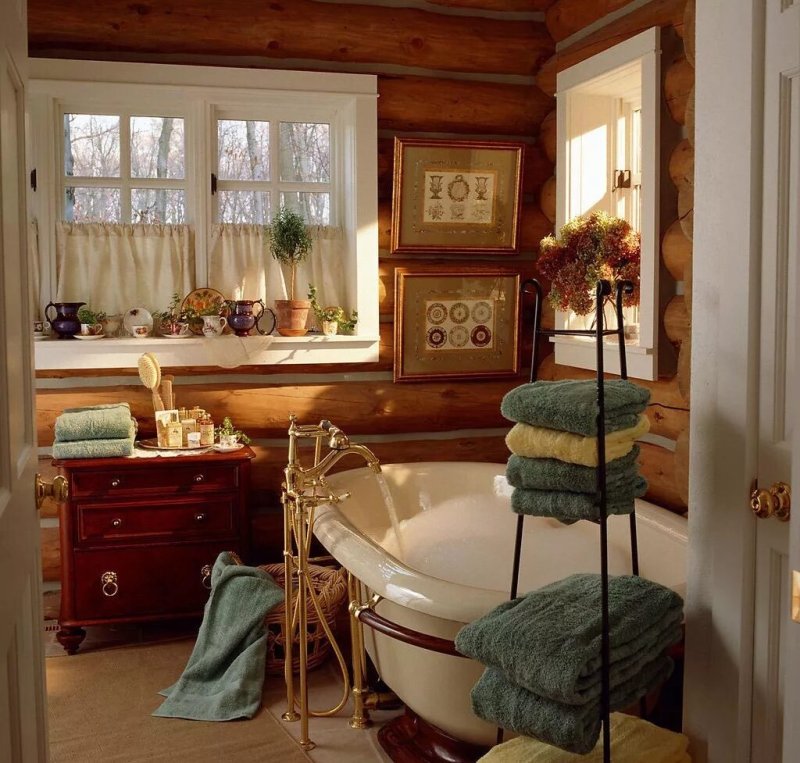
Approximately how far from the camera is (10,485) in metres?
1.58

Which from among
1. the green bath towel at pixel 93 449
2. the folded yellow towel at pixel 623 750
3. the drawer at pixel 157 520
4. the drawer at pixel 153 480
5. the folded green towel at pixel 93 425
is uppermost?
the folded green towel at pixel 93 425

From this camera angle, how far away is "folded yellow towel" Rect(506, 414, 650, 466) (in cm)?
208

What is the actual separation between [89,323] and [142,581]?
1122 mm

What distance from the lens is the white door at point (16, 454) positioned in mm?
1545

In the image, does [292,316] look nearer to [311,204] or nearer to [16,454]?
[311,204]

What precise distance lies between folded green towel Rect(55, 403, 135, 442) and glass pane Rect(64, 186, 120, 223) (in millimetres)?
929

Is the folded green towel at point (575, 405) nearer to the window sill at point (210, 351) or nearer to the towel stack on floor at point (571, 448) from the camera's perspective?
the towel stack on floor at point (571, 448)

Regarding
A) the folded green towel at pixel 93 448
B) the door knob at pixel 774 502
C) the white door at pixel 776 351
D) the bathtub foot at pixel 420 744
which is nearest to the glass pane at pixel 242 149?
the folded green towel at pixel 93 448

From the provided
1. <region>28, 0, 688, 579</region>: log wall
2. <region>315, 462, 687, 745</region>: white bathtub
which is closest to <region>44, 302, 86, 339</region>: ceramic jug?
<region>28, 0, 688, 579</region>: log wall

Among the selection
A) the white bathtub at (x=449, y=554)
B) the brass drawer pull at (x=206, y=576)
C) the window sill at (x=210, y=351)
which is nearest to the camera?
the white bathtub at (x=449, y=554)

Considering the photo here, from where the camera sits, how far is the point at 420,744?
10.0ft

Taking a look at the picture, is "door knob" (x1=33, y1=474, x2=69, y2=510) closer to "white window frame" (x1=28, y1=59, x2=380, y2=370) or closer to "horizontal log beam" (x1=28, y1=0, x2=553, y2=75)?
"white window frame" (x1=28, y1=59, x2=380, y2=370)

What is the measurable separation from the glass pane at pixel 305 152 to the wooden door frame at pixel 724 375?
9.05ft

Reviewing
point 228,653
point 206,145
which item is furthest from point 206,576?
point 206,145
